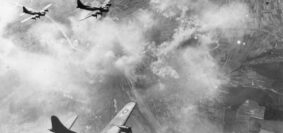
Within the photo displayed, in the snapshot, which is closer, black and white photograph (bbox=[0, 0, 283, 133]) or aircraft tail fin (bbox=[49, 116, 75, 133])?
aircraft tail fin (bbox=[49, 116, 75, 133])

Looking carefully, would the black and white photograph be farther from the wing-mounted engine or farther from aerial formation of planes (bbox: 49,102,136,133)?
the wing-mounted engine

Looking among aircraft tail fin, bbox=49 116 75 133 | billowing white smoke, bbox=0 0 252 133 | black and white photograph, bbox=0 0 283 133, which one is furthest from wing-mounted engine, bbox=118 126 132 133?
billowing white smoke, bbox=0 0 252 133

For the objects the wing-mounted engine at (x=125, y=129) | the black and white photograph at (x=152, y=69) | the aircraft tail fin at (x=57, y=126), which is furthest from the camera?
the black and white photograph at (x=152, y=69)

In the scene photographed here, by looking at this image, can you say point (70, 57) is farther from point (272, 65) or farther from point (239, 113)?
point (272, 65)

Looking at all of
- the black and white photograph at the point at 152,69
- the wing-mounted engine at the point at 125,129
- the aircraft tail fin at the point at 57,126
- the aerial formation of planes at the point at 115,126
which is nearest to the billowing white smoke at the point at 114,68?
the black and white photograph at the point at 152,69

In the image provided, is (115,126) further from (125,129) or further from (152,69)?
(152,69)

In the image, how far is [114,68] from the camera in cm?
5722

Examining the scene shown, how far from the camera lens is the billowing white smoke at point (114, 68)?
5034cm

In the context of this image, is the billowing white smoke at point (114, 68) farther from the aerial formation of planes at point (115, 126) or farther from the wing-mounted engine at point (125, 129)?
the wing-mounted engine at point (125, 129)

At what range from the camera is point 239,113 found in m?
44.8

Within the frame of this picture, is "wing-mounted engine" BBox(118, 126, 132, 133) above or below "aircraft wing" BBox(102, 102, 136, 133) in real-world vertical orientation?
above

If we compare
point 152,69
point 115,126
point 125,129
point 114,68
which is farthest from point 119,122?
point 114,68

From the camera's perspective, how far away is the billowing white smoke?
50344mm

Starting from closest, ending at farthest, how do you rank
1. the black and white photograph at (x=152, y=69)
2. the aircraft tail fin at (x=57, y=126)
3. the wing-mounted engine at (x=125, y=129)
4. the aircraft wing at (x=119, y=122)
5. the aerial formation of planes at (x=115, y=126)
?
the wing-mounted engine at (x=125, y=129)
the aircraft tail fin at (x=57, y=126)
the aerial formation of planes at (x=115, y=126)
the aircraft wing at (x=119, y=122)
the black and white photograph at (x=152, y=69)
